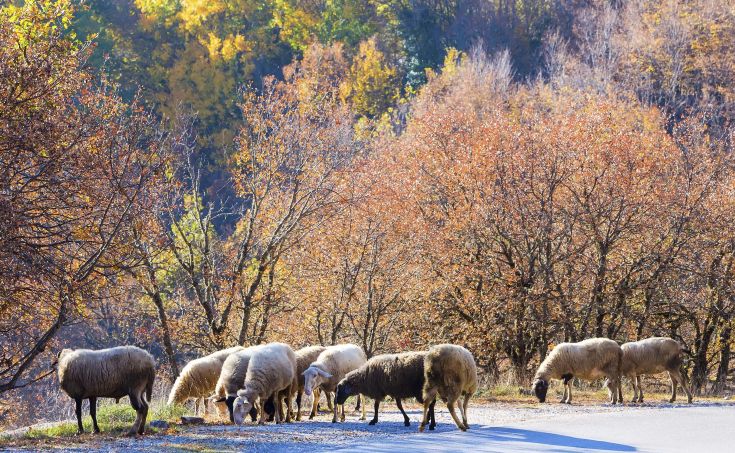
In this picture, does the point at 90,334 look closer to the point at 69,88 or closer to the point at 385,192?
the point at 385,192

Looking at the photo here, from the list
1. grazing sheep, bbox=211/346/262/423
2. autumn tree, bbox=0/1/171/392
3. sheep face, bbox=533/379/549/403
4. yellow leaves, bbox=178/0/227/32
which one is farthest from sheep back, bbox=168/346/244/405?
yellow leaves, bbox=178/0/227/32

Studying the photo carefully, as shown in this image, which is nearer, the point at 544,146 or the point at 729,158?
the point at 544,146

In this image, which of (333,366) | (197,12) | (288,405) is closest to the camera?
(288,405)

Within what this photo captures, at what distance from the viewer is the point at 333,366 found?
24.1 meters

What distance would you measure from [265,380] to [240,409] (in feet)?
2.95

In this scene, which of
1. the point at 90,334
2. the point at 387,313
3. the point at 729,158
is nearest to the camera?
the point at 387,313

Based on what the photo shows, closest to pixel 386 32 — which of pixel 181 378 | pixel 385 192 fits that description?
pixel 385 192

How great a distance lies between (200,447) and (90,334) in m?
36.6

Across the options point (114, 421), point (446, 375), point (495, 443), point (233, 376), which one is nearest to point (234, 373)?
point (233, 376)

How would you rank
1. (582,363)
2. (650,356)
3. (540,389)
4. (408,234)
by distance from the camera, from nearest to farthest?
(540,389) → (582,363) → (650,356) → (408,234)

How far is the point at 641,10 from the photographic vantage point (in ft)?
277

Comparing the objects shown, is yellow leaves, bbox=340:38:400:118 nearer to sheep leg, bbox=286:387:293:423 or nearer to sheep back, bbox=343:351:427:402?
sheep leg, bbox=286:387:293:423

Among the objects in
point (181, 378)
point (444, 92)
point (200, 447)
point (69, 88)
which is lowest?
point (200, 447)

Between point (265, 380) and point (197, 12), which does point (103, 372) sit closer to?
point (265, 380)
